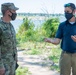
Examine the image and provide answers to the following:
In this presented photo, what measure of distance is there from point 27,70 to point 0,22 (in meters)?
3.43

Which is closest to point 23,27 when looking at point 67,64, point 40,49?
point 40,49

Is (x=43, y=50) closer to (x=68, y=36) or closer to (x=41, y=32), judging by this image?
(x=41, y=32)

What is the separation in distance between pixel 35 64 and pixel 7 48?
13.9ft

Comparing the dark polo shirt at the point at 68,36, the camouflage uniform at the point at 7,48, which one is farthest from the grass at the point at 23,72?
the camouflage uniform at the point at 7,48

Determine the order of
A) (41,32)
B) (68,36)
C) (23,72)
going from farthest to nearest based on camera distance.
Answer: (41,32), (23,72), (68,36)

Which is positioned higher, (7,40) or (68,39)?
(7,40)

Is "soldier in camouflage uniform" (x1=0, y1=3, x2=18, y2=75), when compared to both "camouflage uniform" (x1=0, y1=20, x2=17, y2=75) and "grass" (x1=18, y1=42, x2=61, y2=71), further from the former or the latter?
"grass" (x1=18, y1=42, x2=61, y2=71)

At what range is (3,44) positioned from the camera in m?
3.96

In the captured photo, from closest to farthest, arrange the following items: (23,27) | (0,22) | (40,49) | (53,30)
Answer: (0,22), (40,49), (53,30), (23,27)

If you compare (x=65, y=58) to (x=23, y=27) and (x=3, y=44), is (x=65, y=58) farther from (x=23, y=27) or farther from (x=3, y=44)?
(x=23, y=27)

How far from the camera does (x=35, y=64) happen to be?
8.19m

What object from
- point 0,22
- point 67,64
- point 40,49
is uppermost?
point 0,22

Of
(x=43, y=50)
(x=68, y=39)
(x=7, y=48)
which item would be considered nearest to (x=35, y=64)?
(x=43, y=50)

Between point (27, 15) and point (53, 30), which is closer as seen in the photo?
point (53, 30)
